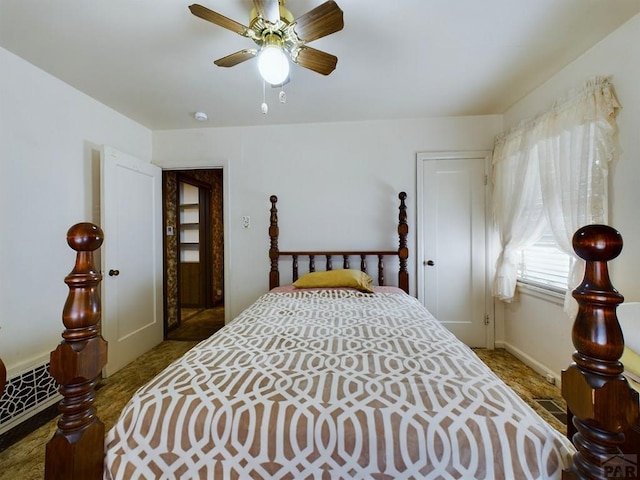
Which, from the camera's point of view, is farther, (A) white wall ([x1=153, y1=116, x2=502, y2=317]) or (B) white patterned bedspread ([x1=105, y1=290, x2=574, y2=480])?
(A) white wall ([x1=153, y1=116, x2=502, y2=317])

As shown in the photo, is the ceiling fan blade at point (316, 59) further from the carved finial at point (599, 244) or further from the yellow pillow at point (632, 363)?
the yellow pillow at point (632, 363)

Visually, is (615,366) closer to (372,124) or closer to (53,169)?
(372,124)

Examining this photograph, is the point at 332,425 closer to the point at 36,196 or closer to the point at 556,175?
the point at 556,175

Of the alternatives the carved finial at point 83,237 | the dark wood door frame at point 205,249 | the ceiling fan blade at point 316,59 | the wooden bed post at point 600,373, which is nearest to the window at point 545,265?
the wooden bed post at point 600,373

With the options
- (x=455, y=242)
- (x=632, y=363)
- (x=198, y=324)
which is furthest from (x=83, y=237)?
(x=198, y=324)

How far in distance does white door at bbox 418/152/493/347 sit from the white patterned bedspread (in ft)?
6.07

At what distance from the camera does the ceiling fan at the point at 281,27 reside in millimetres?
1135

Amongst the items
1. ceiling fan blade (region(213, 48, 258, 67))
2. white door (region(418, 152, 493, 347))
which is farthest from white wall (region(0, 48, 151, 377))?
white door (region(418, 152, 493, 347))

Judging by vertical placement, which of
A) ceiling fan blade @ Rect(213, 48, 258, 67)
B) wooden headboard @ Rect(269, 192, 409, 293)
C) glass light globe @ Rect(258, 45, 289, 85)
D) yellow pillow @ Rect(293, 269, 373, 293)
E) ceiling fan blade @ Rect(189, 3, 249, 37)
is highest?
ceiling fan blade @ Rect(189, 3, 249, 37)

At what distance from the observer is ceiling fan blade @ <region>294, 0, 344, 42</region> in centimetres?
110

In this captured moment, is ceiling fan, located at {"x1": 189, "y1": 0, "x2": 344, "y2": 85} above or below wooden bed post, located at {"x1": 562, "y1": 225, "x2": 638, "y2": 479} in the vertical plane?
above

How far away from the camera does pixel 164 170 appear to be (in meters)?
2.96

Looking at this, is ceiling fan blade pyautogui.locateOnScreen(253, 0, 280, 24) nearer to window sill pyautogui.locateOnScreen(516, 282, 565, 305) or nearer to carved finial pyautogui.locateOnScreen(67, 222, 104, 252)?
carved finial pyautogui.locateOnScreen(67, 222, 104, 252)

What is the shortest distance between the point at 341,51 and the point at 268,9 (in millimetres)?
653
